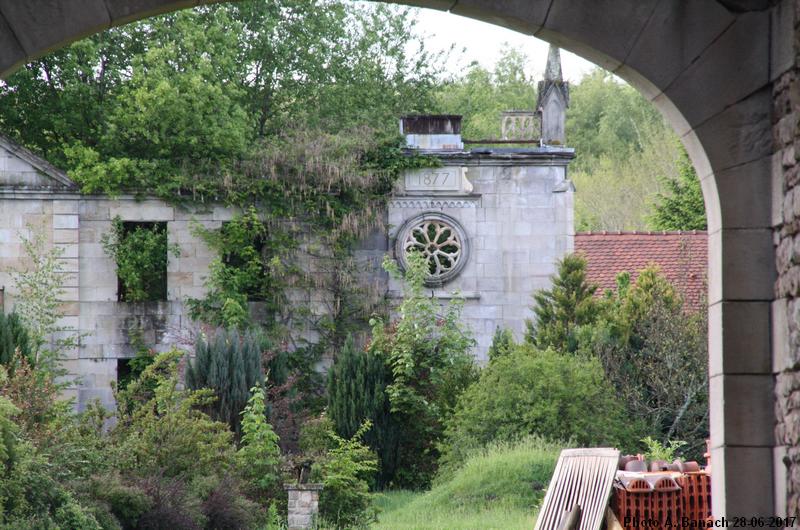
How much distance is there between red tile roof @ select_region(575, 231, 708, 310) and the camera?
24328mm

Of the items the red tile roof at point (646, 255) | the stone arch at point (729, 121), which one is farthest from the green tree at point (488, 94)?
the stone arch at point (729, 121)

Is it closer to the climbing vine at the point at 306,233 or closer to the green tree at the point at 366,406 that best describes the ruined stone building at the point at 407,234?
the climbing vine at the point at 306,233

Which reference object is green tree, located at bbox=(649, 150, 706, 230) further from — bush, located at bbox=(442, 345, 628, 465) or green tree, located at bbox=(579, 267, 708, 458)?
bush, located at bbox=(442, 345, 628, 465)

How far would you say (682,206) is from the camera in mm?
31031

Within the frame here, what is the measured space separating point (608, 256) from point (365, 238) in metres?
5.63

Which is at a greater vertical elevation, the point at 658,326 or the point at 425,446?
the point at 658,326

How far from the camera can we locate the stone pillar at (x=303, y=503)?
1396 cm

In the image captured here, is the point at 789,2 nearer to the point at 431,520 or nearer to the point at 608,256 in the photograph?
the point at 431,520

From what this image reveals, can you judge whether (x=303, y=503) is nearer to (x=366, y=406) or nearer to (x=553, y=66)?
(x=366, y=406)

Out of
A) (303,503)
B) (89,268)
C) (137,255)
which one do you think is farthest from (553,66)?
(303,503)

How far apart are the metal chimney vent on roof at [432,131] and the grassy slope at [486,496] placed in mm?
6966

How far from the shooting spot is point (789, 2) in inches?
270

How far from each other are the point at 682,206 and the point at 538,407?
14.8 meters

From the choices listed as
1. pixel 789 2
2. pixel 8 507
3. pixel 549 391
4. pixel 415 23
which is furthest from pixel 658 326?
pixel 415 23
